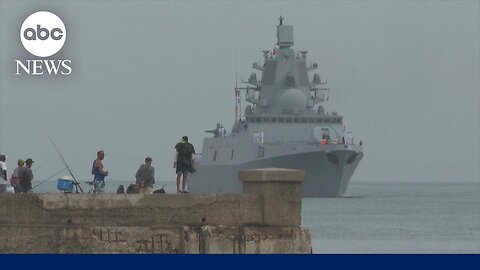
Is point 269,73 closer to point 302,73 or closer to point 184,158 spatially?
point 302,73

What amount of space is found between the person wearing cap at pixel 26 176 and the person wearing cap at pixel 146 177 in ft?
6.09

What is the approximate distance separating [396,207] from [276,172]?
344 feet

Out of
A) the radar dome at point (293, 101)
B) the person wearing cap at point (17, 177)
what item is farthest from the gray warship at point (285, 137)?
the person wearing cap at point (17, 177)

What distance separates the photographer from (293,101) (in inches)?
4621

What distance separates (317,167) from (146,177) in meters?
89.0

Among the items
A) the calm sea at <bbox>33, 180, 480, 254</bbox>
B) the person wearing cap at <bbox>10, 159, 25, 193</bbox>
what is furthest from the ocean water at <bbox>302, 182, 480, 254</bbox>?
the person wearing cap at <bbox>10, 159, 25, 193</bbox>

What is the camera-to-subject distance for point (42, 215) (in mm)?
21547

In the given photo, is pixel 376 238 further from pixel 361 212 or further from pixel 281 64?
pixel 281 64

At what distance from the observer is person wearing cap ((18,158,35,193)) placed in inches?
938

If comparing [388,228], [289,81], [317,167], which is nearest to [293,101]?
[289,81]

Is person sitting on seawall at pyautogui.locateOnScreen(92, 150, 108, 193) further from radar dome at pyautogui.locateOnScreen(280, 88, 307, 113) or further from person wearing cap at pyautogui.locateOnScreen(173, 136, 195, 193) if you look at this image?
radar dome at pyautogui.locateOnScreen(280, 88, 307, 113)

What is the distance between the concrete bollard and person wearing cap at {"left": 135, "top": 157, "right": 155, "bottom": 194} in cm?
247

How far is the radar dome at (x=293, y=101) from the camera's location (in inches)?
4621

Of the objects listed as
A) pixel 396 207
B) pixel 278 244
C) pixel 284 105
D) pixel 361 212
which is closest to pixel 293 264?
pixel 278 244
